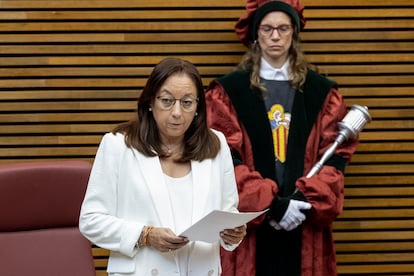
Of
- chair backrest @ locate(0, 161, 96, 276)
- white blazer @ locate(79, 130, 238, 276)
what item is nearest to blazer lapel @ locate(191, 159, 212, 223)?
white blazer @ locate(79, 130, 238, 276)

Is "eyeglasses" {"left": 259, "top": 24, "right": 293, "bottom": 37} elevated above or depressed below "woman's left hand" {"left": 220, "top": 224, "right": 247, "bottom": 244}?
above

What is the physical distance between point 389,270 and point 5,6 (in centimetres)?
249

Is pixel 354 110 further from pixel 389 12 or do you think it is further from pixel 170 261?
pixel 170 261

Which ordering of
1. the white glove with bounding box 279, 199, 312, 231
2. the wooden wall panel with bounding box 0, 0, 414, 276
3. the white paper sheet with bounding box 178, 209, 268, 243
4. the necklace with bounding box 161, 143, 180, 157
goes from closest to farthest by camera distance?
the white paper sheet with bounding box 178, 209, 268, 243
the necklace with bounding box 161, 143, 180, 157
the white glove with bounding box 279, 199, 312, 231
the wooden wall panel with bounding box 0, 0, 414, 276

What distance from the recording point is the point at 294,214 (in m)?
3.39

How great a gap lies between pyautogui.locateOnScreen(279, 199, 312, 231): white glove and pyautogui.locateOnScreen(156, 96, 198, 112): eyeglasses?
3.81 ft

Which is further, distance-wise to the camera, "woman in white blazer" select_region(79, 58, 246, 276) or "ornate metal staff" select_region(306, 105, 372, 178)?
"ornate metal staff" select_region(306, 105, 372, 178)

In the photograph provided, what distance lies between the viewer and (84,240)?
9.15 feet

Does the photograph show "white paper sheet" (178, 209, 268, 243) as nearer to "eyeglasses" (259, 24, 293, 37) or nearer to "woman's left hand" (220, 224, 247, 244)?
"woman's left hand" (220, 224, 247, 244)

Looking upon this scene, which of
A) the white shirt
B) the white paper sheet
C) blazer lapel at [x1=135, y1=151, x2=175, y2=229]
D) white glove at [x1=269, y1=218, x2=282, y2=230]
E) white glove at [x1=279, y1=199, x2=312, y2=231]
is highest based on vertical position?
the white shirt

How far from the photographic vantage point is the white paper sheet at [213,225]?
6.91 feet

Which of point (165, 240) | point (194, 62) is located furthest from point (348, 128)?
point (165, 240)

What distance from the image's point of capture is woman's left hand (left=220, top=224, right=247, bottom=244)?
2309mm

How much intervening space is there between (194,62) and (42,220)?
5.35 ft
